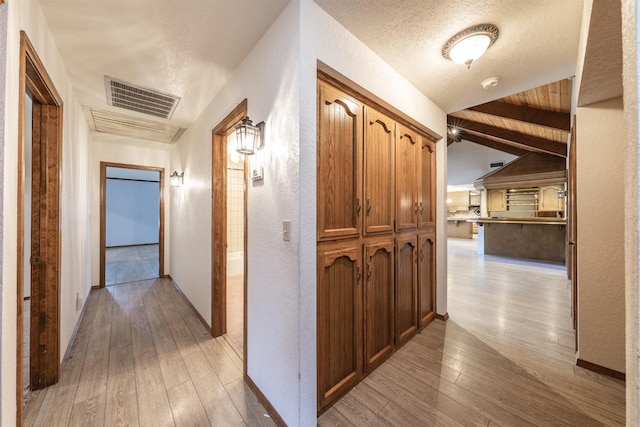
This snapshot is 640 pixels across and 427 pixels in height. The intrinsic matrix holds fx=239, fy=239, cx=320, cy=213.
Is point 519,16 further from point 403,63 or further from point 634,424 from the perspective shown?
point 634,424

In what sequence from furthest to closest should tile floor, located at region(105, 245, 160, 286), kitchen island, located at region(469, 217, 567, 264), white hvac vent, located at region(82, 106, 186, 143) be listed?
kitchen island, located at region(469, 217, 567, 264) < tile floor, located at region(105, 245, 160, 286) < white hvac vent, located at region(82, 106, 186, 143)

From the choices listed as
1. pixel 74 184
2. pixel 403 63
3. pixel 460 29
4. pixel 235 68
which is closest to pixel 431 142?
pixel 403 63

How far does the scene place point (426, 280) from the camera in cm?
264

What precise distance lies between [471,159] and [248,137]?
884cm

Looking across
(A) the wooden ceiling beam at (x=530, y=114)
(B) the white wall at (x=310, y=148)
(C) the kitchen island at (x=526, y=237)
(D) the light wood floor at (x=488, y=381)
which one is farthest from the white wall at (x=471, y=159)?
(B) the white wall at (x=310, y=148)

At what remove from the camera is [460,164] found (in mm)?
8547

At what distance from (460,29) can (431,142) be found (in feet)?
4.15

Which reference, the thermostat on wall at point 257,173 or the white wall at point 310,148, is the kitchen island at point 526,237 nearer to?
the white wall at point 310,148

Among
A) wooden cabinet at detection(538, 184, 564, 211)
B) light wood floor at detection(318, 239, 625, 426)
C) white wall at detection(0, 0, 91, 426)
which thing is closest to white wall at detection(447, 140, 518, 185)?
wooden cabinet at detection(538, 184, 564, 211)

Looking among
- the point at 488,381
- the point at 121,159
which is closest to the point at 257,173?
the point at 488,381

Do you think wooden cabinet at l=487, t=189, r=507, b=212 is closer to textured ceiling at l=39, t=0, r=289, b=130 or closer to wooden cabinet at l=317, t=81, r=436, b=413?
wooden cabinet at l=317, t=81, r=436, b=413

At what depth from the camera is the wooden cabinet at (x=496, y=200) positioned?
7.53 m

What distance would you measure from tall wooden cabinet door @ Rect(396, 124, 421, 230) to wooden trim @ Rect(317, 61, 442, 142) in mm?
71

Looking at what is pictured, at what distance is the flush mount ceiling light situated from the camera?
1562 mm
